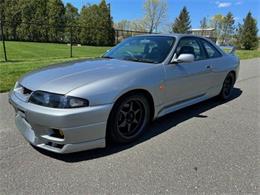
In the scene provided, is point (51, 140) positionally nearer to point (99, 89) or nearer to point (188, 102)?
point (99, 89)

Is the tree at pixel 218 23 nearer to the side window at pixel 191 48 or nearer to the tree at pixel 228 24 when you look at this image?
the tree at pixel 228 24

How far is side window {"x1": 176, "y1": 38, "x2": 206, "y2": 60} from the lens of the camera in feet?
13.2

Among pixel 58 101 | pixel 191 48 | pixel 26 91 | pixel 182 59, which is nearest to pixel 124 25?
pixel 191 48

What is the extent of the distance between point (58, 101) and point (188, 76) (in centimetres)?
218

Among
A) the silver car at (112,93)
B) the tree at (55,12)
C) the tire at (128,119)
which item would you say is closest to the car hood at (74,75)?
the silver car at (112,93)

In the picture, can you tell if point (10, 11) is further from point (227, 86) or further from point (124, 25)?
point (124, 25)

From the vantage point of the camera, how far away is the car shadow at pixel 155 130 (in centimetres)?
293

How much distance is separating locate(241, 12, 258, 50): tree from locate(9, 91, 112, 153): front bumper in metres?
52.6

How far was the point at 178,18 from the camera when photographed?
63.3 m

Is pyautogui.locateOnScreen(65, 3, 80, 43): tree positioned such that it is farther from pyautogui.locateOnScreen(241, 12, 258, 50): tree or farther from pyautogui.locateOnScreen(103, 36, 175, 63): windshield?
pyautogui.locateOnScreen(241, 12, 258, 50): tree

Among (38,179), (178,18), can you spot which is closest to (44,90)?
(38,179)

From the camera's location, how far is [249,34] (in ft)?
161

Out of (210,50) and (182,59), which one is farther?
(210,50)

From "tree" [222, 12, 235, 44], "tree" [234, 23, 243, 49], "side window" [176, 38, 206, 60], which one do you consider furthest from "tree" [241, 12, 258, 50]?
"side window" [176, 38, 206, 60]
